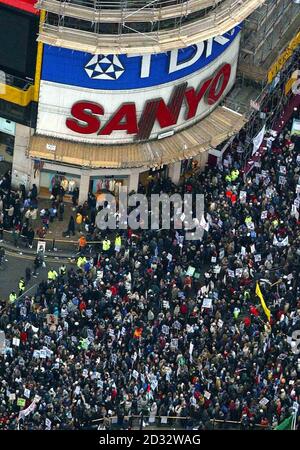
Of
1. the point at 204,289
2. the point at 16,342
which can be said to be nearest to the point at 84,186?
the point at 204,289

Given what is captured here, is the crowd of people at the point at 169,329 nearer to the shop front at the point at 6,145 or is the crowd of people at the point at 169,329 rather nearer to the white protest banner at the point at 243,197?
the white protest banner at the point at 243,197

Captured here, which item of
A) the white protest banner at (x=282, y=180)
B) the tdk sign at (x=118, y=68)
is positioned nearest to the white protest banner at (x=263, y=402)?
the white protest banner at (x=282, y=180)

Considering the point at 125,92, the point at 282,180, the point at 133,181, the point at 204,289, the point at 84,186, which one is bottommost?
the point at 204,289

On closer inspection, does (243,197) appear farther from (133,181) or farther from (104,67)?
(104,67)

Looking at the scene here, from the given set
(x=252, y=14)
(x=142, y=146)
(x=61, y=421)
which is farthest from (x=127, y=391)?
(x=252, y=14)

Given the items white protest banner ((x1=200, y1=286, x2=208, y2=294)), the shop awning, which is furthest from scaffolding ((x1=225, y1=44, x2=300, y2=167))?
white protest banner ((x1=200, y1=286, x2=208, y2=294))

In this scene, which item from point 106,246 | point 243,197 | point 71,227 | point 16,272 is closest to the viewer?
point 106,246

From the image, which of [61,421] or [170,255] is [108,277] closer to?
[170,255]
